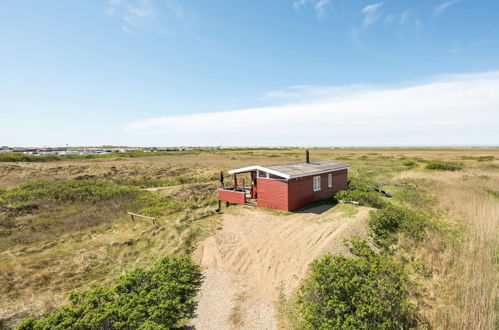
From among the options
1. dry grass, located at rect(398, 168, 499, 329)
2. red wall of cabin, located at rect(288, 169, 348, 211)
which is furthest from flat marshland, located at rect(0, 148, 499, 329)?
red wall of cabin, located at rect(288, 169, 348, 211)

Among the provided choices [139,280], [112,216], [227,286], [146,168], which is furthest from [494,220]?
[146,168]

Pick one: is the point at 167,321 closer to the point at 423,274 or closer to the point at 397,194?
the point at 423,274

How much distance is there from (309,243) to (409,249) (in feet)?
16.3

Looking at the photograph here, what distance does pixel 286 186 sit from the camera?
58.8 feet

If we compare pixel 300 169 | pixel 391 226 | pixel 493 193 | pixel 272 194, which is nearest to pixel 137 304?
pixel 272 194

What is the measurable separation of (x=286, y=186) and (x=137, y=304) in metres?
12.1

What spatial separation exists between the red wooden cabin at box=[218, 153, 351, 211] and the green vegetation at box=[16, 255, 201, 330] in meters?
9.28

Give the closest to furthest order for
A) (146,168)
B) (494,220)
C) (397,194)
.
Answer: (494,220) → (397,194) → (146,168)

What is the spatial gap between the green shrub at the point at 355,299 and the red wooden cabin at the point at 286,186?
9132 mm

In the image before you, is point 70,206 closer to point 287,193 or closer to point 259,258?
point 287,193

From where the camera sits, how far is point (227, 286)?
33.8 ft

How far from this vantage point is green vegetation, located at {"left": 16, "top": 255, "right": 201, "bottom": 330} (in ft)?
24.5

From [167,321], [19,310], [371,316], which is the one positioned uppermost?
[371,316]

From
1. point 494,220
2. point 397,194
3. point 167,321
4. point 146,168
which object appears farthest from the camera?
point 146,168
